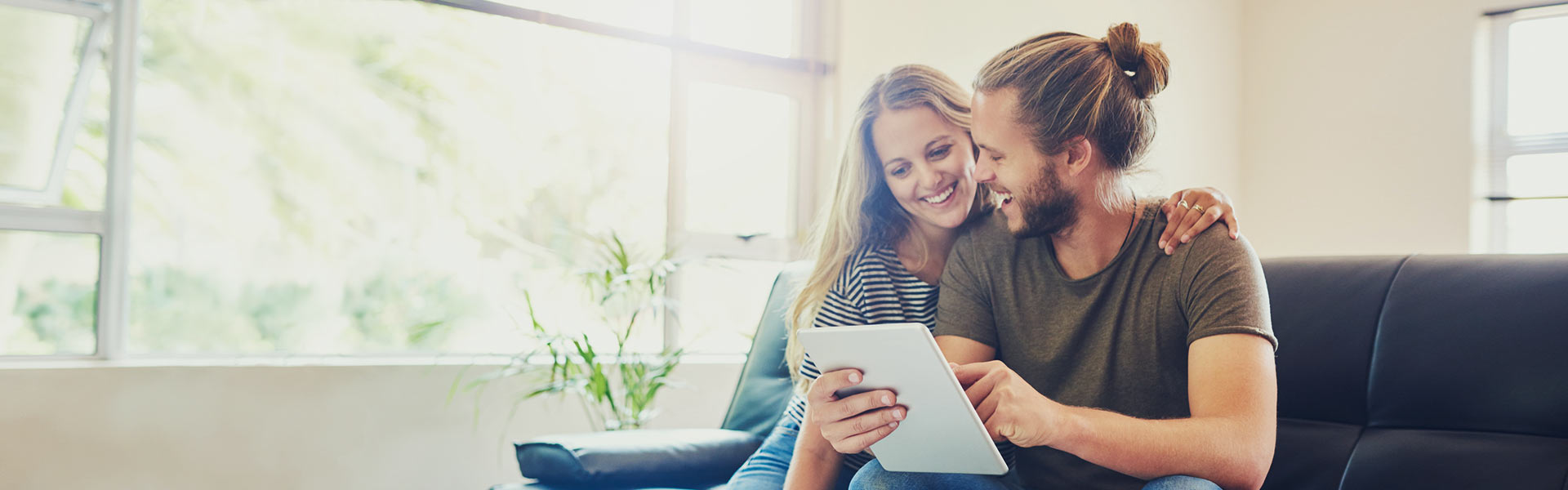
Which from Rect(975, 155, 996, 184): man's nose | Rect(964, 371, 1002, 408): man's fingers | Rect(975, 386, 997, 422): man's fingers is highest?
Rect(975, 155, 996, 184): man's nose

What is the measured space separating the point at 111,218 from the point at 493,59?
3.57ft

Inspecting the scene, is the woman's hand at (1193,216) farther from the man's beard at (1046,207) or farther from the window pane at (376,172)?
the window pane at (376,172)

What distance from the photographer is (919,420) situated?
3.61 ft

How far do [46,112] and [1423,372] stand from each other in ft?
9.84

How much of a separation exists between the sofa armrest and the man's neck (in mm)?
840

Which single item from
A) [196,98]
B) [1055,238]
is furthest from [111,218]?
[1055,238]

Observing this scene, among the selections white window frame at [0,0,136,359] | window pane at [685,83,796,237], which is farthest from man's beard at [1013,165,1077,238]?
white window frame at [0,0,136,359]

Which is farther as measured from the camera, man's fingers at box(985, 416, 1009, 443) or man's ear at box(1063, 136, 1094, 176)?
man's ear at box(1063, 136, 1094, 176)

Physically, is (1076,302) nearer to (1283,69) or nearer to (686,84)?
(686,84)

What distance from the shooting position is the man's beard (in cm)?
135

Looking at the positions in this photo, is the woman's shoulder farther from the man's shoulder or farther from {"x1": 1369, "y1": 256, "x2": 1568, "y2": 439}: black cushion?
{"x1": 1369, "y1": 256, "x2": 1568, "y2": 439}: black cushion

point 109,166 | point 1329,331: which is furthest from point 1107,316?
point 109,166

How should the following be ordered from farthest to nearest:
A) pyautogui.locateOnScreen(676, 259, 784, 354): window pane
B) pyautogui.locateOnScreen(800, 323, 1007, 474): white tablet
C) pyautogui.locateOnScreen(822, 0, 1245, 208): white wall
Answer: pyautogui.locateOnScreen(822, 0, 1245, 208): white wall < pyautogui.locateOnScreen(676, 259, 784, 354): window pane < pyautogui.locateOnScreen(800, 323, 1007, 474): white tablet

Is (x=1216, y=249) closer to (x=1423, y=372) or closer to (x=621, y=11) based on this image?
(x=1423, y=372)
